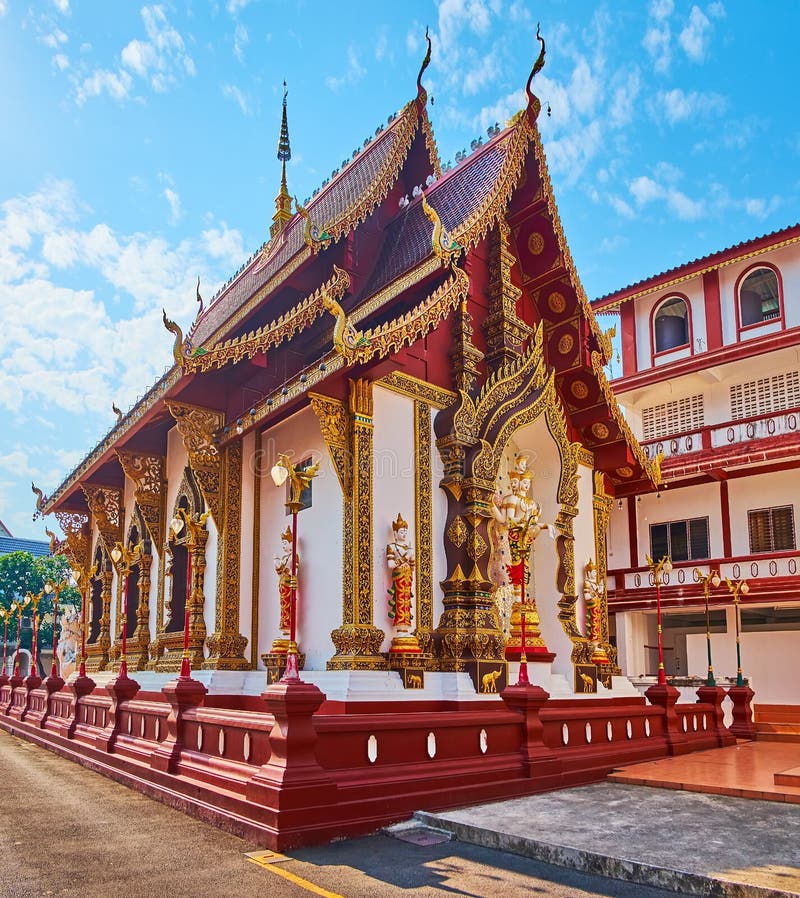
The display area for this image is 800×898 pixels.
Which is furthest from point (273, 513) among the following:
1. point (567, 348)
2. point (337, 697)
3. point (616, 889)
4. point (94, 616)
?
point (94, 616)

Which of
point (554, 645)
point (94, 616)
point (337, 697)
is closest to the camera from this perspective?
point (337, 697)

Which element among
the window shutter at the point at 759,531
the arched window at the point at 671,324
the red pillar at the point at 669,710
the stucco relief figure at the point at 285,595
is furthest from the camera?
the arched window at the point at 671,324

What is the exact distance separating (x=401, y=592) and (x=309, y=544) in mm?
1216

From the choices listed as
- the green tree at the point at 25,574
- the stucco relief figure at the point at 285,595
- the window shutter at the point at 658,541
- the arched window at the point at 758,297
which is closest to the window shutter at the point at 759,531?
the window shutter at the point at 658,541

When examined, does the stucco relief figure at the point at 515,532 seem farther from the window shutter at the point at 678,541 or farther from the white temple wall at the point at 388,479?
the window shutter at the point at 678,541

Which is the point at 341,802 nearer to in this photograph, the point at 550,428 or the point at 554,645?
the point at 554,645

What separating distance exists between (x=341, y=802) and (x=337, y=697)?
90.4 inches

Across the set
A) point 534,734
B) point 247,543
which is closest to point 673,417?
point 247,543

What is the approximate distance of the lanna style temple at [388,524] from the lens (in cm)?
726

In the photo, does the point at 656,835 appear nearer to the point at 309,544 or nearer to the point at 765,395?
the point at 309,544

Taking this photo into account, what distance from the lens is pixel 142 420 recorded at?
1119 cm

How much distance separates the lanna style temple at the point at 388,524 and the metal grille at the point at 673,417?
924 cm

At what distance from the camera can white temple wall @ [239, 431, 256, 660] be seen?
1062 cm

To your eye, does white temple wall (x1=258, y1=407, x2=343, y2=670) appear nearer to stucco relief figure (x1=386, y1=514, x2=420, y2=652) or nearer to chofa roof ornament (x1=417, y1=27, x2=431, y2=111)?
stucco relief figure (x1=386, y1=514, x2=420, y2=652)
